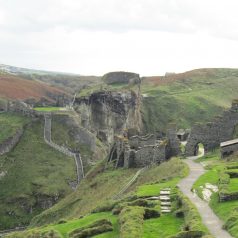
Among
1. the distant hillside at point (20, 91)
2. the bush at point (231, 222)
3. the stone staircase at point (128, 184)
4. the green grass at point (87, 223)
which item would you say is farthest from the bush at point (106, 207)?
the distant hillside at point (20, 91)

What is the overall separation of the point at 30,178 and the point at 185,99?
3506 inches

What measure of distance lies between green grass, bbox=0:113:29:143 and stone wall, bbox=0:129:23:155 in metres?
0.64

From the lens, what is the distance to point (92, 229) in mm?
24250

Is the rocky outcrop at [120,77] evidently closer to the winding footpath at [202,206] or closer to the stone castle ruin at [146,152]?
the stone castle ruin at [146,152]

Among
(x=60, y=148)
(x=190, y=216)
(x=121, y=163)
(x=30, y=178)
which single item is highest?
(x=190, y=216)

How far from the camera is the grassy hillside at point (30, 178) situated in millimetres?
79250

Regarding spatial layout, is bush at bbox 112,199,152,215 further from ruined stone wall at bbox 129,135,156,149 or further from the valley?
ruined stone wall at bbox 129,135,156,149

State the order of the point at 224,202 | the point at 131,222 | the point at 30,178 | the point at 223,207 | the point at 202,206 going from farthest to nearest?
the point at 30,178, the point at 202,206, the point at 224,202, the point at 223,207, the point at 131,222

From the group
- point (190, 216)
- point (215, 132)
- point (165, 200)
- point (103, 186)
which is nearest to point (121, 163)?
point (103, 186)

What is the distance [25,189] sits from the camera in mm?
84062

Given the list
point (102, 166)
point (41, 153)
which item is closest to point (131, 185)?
point (102, 166)

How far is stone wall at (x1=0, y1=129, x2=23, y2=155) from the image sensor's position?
96000mm

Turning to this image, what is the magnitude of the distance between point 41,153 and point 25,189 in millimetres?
14495

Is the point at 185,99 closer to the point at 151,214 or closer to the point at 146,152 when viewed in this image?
the point at 146,152
